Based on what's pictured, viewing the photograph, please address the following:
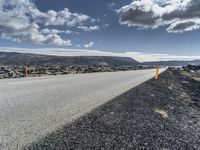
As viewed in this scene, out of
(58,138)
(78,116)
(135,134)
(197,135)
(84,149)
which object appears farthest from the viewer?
(78,116)

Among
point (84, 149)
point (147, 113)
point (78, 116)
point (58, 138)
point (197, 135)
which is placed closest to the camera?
point (84, 149)

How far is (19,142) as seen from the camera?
3.36 m

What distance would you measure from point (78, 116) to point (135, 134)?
169 centimetres

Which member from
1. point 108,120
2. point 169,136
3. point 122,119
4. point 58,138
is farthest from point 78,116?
point 169,136

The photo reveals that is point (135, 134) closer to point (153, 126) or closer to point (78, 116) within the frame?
point (153, 126)

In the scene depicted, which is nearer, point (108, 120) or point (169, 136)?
point (169, 136)

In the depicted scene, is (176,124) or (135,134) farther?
(176,124)

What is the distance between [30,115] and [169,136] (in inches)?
135

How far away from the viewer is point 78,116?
17.0 ft

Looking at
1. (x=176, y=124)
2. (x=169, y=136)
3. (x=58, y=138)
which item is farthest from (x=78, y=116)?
(x=176, y=124)

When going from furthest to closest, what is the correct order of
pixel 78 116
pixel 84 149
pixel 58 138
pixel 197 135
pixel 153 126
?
pixel 78 116, pixel 153 126, pixel 197 135, pixel 58 138, pixel 84 149

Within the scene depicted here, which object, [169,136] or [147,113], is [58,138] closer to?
[169,136]

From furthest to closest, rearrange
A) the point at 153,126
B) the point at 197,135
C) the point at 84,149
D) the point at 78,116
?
the point at 78,116
the point at 153,126
the point at 197,135
the point at 84,149

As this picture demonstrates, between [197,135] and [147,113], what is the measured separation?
176cm
